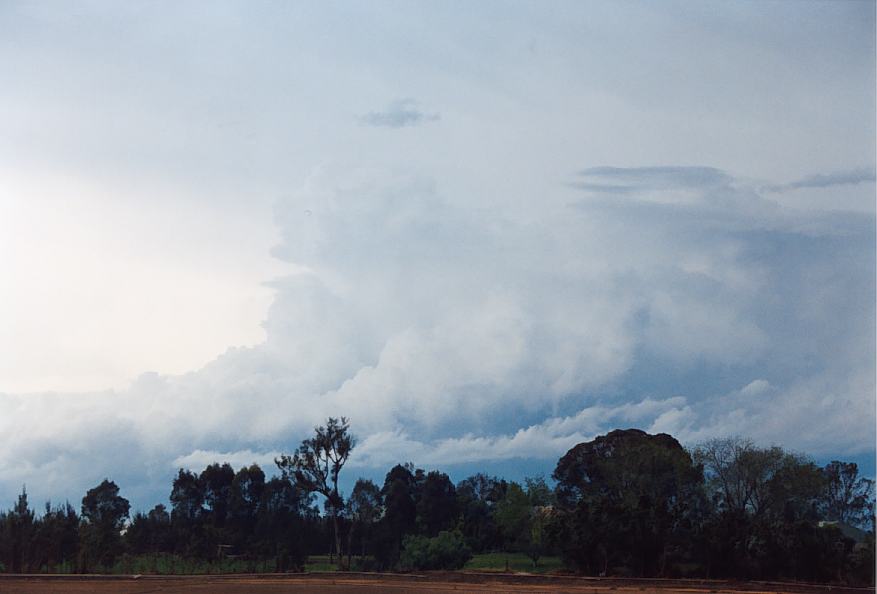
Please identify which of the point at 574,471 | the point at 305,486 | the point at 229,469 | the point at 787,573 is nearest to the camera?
the point at 787,573

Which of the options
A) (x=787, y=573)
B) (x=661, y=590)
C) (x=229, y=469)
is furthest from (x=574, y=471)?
(x=661, y=590)

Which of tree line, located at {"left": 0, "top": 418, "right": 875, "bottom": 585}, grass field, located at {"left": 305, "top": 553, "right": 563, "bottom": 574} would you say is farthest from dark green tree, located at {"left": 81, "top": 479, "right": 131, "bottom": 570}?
grass field, located at {"left": 305, "top": 553, "right": 563, "bottom": 574}

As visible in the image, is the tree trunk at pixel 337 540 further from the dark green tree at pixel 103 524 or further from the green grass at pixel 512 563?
the dark green tree at pixel 103 524

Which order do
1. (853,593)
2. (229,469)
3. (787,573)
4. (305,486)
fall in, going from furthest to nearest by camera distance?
(229,469) → (305,486) → (787,573) → (853,593)

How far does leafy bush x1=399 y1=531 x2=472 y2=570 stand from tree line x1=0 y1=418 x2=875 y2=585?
0.12 ft

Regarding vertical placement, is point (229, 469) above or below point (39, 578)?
above

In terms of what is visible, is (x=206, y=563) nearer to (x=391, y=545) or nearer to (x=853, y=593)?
(x=391, y=545)

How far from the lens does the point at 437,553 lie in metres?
26.9

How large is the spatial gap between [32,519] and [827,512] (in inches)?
877

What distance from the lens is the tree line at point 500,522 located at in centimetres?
2350

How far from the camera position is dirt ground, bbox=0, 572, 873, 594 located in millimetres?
20156

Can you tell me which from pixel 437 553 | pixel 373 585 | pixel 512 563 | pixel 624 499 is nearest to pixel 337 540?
pixel 437 553

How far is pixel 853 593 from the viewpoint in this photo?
19578 millimetres

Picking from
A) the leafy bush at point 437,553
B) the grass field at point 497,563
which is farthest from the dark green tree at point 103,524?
the leafy bush at point 437,553
